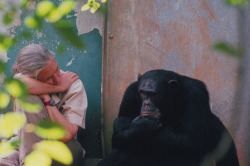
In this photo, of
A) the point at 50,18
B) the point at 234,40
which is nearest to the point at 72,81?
the point at 234,40

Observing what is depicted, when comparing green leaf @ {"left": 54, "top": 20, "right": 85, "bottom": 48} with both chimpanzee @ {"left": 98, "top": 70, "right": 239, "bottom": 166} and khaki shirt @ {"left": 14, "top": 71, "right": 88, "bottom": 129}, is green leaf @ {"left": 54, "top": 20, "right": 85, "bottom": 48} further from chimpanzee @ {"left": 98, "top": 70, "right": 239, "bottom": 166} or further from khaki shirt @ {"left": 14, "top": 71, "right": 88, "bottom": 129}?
khaki shirt @ {"left": 14, "top": 71, "right": 88, "bottom": 129}

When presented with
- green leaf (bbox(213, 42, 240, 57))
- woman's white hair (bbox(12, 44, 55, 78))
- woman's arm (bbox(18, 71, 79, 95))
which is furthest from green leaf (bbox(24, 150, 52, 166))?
woman's white hair (bbox(12, 44, 55, 78))

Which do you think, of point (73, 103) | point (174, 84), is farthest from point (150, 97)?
point (73, 103)

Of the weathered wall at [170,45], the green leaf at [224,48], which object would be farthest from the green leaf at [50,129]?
the weathered wall at [170,45]

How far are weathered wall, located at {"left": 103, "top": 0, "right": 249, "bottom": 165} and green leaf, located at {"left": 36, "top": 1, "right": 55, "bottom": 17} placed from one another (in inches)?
113

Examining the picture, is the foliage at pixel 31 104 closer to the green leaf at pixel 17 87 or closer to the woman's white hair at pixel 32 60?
the green leaf at pixel 17 87

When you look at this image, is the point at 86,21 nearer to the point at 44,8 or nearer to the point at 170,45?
the point at 170,45

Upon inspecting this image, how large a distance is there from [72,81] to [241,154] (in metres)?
1.62

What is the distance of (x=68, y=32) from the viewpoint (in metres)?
0.78

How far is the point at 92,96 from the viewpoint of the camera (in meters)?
3.95

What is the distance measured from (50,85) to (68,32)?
271 centimetres

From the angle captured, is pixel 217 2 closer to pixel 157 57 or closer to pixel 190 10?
pixel 190 10

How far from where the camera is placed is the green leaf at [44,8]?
2.72ft

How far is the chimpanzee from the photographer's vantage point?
9.64 feet
